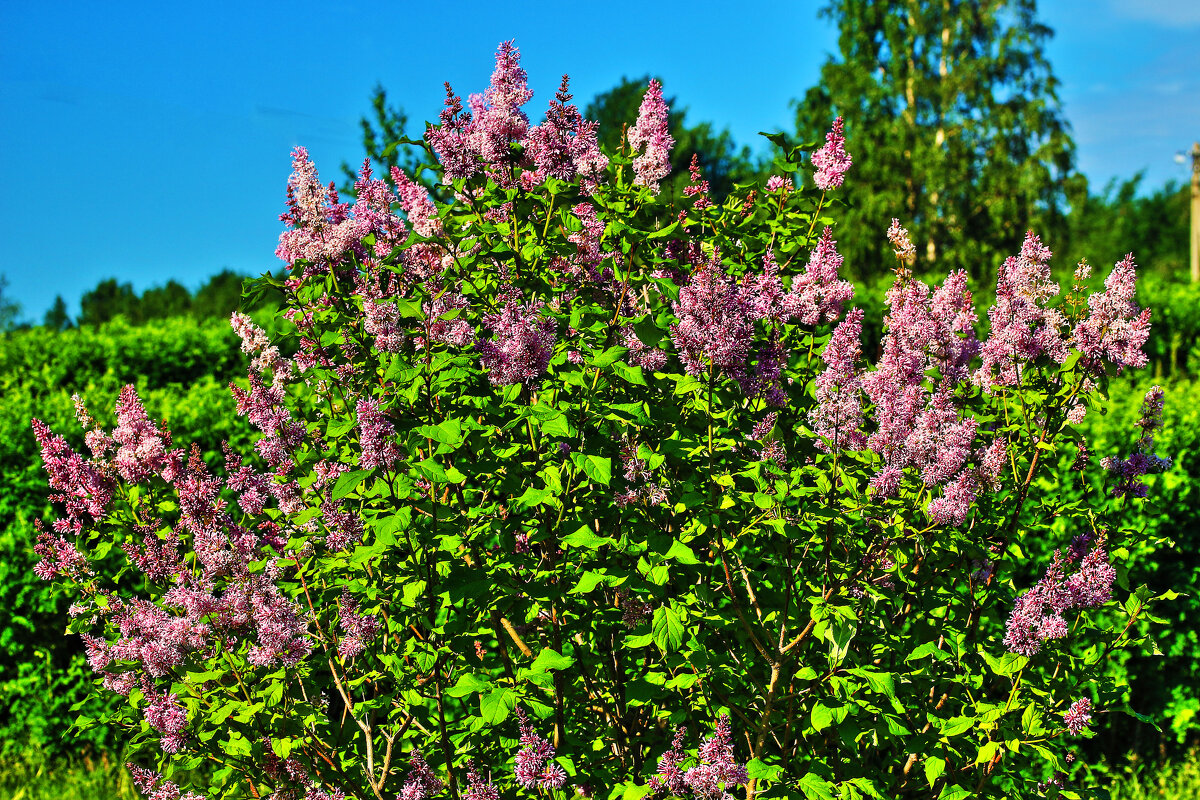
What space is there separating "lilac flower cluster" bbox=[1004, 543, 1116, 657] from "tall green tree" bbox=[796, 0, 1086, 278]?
850 inches

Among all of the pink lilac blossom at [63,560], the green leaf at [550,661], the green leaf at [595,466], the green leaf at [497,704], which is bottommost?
the green leaf at [497,704]

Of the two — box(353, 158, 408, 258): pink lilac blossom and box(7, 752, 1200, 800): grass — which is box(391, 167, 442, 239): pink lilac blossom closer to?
box(353, 158, 408, 258): pink lilac blossom

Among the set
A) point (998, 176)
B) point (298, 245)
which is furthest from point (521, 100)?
point (998, 176)

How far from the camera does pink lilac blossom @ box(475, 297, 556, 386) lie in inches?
102

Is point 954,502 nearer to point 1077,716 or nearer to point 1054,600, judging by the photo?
point 1054,600

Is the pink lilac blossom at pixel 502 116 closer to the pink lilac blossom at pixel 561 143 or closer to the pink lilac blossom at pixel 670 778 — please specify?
the pink lilac blossom at pixel 561 143

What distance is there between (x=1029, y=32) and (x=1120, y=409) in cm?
2233

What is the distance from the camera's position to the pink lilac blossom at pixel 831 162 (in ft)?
10.3

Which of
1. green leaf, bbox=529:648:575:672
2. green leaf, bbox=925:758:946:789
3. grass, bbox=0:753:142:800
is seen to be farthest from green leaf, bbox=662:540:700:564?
grass, bbox=0:753:142:800

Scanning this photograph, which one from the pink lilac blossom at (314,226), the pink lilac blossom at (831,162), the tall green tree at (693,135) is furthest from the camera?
the tall green tree at (693,135)

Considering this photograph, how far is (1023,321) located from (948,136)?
23.1 metres

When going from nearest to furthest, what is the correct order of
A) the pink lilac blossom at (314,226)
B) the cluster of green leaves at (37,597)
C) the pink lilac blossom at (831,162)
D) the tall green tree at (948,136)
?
the pink lilac blossom at (314,226) < the pink lilac blossom at (831,162) < the cluster of green leaves at (37,597) < the tall green tree at (948,136)

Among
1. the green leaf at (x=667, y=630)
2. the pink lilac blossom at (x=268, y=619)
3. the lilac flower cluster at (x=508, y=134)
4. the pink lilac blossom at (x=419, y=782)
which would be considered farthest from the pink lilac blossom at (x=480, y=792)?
the lilac flower cluster at (x=508, y=134)

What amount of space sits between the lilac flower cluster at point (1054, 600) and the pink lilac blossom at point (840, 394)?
78 cm
